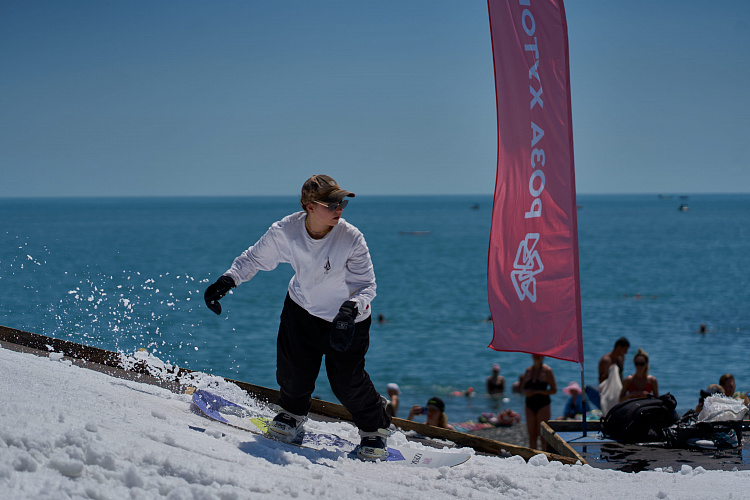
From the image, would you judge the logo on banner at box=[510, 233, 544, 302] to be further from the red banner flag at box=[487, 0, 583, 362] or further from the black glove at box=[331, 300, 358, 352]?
the black glove at box=[331, 300, 358, 352]

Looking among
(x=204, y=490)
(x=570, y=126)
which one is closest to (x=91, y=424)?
(x=204, y=490)

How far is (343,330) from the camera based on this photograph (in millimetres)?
4098

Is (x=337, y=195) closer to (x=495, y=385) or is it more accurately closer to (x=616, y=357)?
(x=616, y=357)

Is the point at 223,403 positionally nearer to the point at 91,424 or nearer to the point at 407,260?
the point at 91,424

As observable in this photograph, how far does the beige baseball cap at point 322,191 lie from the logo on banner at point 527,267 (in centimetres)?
257

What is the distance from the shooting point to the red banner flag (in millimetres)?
6273

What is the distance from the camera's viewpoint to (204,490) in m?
2.98

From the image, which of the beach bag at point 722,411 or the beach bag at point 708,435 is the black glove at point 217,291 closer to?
the beach bag at point 708,435

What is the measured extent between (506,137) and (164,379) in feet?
12.2

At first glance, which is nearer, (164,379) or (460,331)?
(164,379)

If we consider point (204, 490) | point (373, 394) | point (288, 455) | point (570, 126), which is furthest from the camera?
point (570, 126)

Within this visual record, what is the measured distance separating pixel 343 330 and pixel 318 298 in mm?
411

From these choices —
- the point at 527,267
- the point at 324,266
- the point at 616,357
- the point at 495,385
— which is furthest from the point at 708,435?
→ the point at 495,385

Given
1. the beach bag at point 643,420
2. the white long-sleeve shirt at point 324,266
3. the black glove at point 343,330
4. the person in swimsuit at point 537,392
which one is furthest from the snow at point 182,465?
the person in swimsuit at point 537,392
